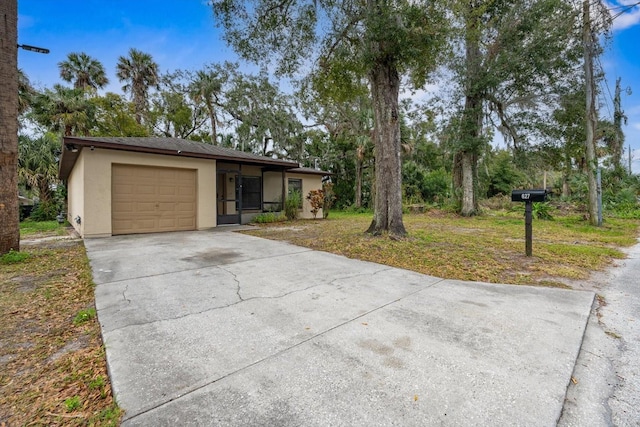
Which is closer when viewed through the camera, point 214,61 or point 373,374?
point 373,374

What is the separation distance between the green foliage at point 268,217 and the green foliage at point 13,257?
7.25 metres

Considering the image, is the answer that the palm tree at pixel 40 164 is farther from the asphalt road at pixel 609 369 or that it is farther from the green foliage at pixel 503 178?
the green foliage at pixel 503 178

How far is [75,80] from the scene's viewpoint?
1842cm

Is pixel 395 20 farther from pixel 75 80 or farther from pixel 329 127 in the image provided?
pixel 75 80

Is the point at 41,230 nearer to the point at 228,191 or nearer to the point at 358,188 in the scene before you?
the point at 228,191

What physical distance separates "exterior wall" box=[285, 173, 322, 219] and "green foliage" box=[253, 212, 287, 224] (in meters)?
1.57

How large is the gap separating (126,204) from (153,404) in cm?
882

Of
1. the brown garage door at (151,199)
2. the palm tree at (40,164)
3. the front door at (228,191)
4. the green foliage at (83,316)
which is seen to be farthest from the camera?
the palm tree at (40,164)

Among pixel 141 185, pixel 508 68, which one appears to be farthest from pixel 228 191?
pixel 508 68

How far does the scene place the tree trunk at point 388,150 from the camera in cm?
748

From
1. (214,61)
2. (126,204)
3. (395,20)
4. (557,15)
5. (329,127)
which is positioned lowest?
(126,204)

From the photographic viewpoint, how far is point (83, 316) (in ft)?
9.55

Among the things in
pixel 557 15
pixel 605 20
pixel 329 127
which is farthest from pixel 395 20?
pixel 329 127

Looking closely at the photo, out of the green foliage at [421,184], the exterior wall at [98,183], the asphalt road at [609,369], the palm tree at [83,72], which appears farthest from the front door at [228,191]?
the palm tree at [83,72]
